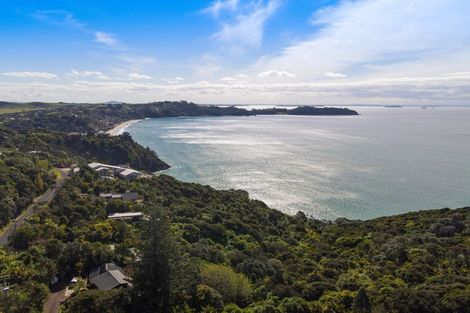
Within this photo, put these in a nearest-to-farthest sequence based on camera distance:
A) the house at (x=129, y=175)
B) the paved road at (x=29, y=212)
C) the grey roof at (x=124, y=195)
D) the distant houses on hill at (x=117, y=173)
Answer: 1. the paved road at (x=29, y=212)
2. the grey roof at (x=124, y=195)
3. the distant houses on hill at (x=117, y=173)
4. the house at (x=129, y=175)

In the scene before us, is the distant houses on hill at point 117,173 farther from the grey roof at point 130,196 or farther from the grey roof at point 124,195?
the grey roof at point 124,195

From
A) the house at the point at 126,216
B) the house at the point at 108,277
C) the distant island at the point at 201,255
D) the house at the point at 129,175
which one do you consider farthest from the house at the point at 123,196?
the house at the point at 108,277

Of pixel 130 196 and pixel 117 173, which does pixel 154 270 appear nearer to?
pixel 130 196

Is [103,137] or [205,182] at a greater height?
[103,137]

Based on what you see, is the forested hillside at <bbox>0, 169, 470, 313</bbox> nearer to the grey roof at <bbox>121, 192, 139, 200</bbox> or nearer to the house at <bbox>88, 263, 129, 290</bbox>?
the house at <bbox>88, 263, 129, 290</bbox>

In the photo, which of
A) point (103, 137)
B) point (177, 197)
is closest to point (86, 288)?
point (177, 197)

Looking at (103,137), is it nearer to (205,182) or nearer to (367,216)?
(205,182)
